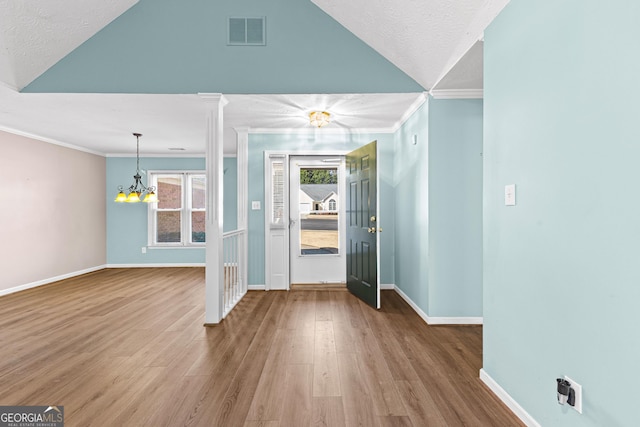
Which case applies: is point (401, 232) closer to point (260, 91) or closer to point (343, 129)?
point (343, 129)

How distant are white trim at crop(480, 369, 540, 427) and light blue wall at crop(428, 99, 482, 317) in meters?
1.17

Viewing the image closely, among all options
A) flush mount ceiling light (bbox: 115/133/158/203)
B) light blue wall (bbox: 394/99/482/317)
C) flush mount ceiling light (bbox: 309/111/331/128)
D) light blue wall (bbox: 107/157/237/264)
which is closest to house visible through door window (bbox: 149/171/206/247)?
light blue wall (bbox: 107/157/237/264)

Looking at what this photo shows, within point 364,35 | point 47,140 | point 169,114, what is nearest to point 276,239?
point 169,114

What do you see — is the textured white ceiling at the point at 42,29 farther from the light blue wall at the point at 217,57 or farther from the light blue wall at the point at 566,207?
the light blue wall at the point at 566,207

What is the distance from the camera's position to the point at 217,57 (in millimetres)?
3391

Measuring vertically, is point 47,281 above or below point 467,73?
below

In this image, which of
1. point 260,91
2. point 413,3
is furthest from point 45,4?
point 413,3

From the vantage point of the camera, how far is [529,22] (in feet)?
5.81

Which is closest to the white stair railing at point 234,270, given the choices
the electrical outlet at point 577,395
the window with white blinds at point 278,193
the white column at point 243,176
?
the white column at point 243,176

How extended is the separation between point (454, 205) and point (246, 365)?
2418mm

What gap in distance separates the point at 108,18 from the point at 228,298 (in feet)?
10.3

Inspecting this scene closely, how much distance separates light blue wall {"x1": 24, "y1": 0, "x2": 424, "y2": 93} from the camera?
3.35 metres

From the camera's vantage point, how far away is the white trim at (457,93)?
10.9ft

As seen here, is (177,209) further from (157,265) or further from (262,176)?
(262,176)
